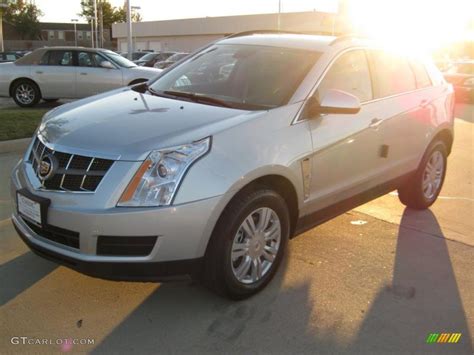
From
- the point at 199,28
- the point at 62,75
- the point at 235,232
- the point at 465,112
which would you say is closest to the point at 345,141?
the point at 235,232

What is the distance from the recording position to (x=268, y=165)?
11.0 ft

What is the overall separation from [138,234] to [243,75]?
6.03 feet

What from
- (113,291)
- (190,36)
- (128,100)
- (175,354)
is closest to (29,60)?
(128,100)

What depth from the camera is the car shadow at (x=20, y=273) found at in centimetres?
352

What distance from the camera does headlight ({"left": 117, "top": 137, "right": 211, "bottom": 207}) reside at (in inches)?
116

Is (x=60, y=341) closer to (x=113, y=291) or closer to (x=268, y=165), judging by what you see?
(x=113, y=291)

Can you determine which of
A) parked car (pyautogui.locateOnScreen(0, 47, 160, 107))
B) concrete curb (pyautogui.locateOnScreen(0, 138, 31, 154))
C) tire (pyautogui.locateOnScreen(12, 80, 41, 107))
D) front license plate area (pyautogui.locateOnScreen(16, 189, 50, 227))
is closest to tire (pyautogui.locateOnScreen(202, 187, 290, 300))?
front license plate area (pyautogui.locateOnScreen(16, 189, 50, 227))

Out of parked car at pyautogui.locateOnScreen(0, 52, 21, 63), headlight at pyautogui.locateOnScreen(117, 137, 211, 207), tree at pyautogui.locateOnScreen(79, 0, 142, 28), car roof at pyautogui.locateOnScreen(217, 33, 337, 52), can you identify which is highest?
tree at pyautogui.locateOnScreen(79, 0, 142, 28)

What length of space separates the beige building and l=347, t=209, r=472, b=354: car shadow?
4368 cm

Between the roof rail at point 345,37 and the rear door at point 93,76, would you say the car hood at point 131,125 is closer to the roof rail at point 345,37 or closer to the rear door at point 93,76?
the roof rail at point 345,37

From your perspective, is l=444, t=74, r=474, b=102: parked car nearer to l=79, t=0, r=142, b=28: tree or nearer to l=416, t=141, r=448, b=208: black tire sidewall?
l=416, t=141, r=448, b=208: black tire sidewall

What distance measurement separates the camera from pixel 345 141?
404cm

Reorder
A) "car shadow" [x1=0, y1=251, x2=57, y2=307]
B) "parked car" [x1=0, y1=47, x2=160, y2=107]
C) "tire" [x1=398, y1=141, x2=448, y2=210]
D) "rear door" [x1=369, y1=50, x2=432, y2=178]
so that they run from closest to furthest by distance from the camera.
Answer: "car shadow" [x1=0, y1=251, x2=57, y2=307], "rear door" [x1=369, y1=50, x2=432, y2=178], "tire" [x1=398, y1=141, x2=448, y2=210], "parked car" [x1=0, y1=47, x2=160, y2=107]

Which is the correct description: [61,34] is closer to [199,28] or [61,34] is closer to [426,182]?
[199,28]
